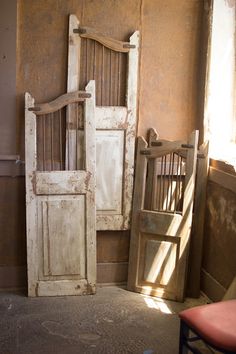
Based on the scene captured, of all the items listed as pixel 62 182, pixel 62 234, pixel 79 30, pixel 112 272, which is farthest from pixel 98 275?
pixel 79 30

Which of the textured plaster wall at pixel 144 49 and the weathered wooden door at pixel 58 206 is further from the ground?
the textured plaster wall at pixel 144 49

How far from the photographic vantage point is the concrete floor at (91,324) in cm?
259

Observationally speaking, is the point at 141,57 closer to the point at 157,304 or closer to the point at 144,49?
the point at 144,49

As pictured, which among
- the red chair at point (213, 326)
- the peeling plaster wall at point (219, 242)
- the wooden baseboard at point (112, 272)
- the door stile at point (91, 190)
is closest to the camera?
the red chair at point (213, 326)

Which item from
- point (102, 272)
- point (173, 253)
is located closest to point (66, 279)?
point (102, 272)

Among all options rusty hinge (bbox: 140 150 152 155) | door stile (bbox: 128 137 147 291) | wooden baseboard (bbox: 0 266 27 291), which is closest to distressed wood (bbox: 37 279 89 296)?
wooden baseboard (bbox: 0 266 27 291)

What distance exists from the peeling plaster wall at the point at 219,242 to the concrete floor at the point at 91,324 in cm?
22

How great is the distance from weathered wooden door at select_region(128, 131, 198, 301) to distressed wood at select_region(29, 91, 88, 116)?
590 millimetres

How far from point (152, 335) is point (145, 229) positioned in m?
0.87

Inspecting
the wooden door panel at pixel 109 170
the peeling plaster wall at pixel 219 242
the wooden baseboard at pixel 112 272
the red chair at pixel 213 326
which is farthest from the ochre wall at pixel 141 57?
the red chair at pixel 213 326

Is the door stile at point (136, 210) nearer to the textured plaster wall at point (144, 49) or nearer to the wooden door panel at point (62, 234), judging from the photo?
the textured plaster wall at point (144, 49)

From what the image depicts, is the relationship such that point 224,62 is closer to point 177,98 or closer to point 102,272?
point 177,98

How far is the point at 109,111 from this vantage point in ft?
10.9

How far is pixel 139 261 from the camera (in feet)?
11.3
